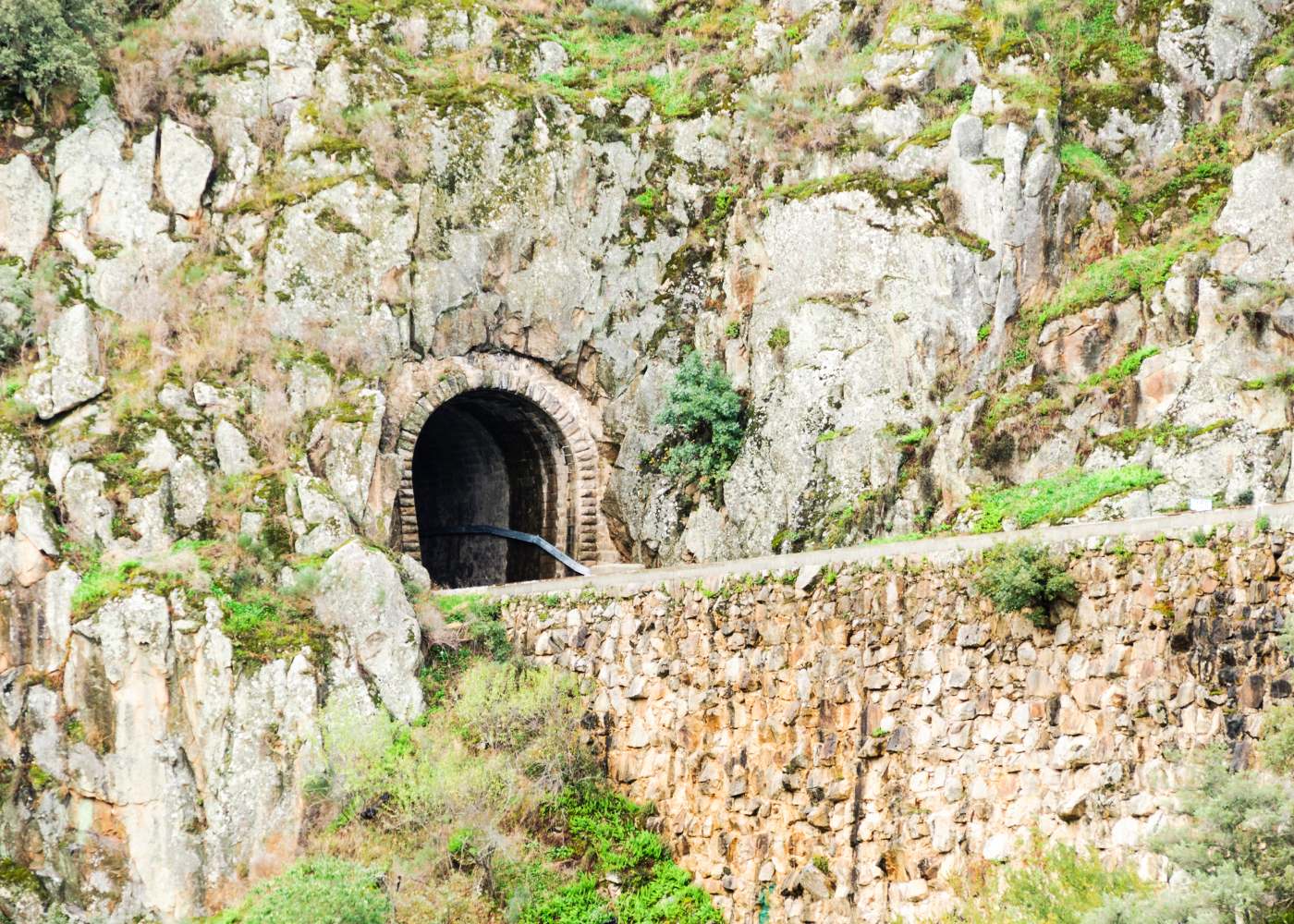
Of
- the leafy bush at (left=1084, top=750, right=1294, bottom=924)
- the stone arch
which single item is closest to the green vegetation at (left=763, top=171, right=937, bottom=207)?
the stone arch

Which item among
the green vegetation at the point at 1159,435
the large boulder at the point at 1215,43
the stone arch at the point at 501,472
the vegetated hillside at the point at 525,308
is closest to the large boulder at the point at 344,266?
the vegetated hillside at the point at 525,308

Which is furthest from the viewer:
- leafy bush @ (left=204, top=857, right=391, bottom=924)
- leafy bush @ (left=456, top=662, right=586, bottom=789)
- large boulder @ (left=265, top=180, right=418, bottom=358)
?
large boulder @ (left=265, top=180, right=418, bottom=358)

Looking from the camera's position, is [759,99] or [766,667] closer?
[766,667]

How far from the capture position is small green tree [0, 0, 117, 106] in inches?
942

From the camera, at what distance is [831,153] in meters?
23.7

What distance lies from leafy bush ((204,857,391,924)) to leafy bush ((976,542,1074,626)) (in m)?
7.82

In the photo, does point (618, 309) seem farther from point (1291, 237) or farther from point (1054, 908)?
point (1054, 908)

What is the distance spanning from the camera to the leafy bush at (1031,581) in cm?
1288

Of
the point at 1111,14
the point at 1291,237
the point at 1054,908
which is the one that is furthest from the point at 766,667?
the point at 1111,14

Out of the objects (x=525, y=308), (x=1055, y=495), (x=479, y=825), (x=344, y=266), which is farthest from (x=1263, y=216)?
(x=344, y=266)

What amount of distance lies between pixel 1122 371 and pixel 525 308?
1132 cm

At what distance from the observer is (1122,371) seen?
18.7 meters

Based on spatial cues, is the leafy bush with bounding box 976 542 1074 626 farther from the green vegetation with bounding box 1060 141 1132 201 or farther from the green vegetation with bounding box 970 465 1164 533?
the green vegetation with bounding box 1060 141 1132 201

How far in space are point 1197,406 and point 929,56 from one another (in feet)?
30.7
